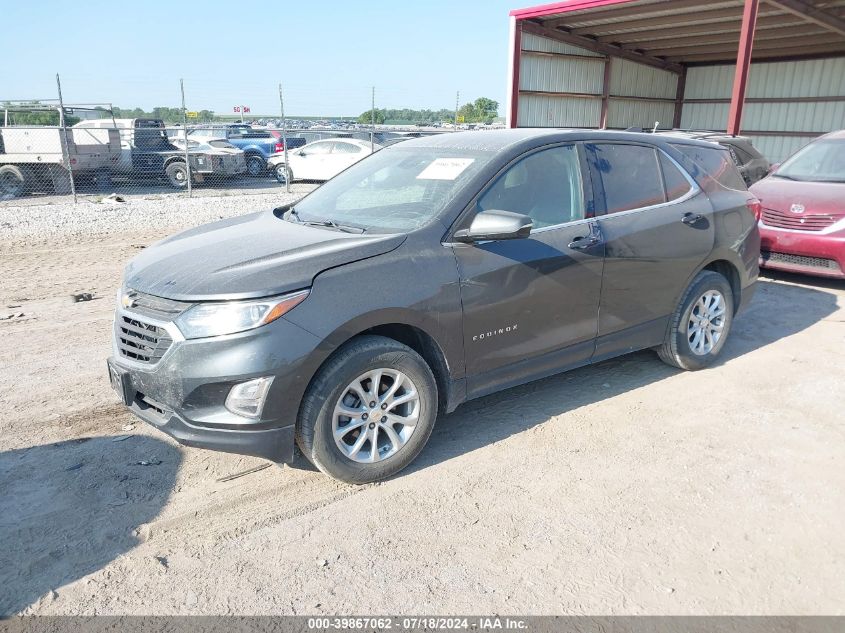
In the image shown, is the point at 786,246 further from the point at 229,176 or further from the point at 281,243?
the point at 229,176

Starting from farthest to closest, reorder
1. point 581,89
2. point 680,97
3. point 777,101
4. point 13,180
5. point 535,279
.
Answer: point 680,97 < point 777,101 < point 581,89 < point 13,180 < point 535,279

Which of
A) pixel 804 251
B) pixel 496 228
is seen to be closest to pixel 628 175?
pixel 496 228

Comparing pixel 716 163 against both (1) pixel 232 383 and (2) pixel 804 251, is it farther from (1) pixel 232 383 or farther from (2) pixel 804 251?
(1) pixel 232 383

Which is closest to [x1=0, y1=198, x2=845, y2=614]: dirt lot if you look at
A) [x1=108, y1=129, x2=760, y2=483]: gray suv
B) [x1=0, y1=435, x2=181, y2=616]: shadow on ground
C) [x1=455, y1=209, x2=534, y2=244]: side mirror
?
[x1=0, y1=435, x2=181, y2=616]: shadow on ground

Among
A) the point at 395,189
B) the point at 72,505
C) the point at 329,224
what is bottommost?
the point at 72,505

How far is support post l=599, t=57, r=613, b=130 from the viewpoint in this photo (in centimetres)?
1966

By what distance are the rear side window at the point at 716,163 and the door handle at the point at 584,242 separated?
1.38 meters

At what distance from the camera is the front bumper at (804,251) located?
287 inches

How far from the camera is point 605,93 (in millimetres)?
19922

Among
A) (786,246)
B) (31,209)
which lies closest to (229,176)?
(31,209)

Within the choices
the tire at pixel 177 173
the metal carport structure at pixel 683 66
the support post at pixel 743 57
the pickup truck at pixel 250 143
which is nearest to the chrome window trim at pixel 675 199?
the support post at pixel 743 57

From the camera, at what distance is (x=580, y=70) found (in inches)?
741

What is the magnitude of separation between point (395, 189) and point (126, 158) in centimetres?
1568

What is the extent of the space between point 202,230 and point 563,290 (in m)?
2.36
